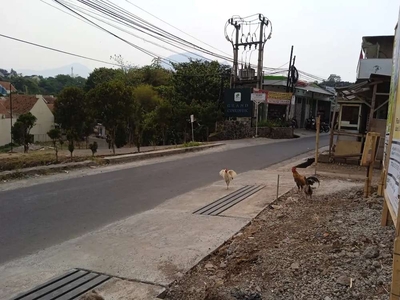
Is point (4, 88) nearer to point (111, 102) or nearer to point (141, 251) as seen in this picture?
point (111, 102)

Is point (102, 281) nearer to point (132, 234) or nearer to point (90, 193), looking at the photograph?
point (132, 234)

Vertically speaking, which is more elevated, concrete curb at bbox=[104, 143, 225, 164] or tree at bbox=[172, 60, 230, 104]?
tree at bbox=[172, 60, 230, 104]

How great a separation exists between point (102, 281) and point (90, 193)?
455 cm

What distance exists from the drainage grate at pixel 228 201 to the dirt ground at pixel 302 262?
44.3 inches

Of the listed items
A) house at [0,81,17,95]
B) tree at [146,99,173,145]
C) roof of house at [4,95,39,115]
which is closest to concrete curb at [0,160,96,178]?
tree at [146,99,173,145]

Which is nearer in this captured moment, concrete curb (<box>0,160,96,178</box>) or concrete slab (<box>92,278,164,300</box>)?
concrete slab (<box>92,278,164,300</box>)

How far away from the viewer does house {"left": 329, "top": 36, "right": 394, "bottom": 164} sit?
12310 mm

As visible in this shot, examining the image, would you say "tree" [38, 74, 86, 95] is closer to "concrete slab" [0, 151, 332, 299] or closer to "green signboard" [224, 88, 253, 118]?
"green signboard" [224, 88, 253, 118]

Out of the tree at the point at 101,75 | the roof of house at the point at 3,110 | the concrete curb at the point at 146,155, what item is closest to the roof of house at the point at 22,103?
the roof of house at the point at 3,110

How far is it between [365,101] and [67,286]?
42.2 ft

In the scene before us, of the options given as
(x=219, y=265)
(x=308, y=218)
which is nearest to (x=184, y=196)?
(x=308, y=218)

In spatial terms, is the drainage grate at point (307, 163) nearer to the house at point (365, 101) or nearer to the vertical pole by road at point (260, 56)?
the house at point (365, 101)

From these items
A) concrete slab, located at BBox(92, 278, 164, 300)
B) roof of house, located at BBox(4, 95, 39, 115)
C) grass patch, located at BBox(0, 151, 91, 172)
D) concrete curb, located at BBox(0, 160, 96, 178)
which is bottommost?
concrete slab, located at BBox(92, 278, 164, 300)

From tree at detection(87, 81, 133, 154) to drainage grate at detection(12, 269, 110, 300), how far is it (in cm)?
1124
